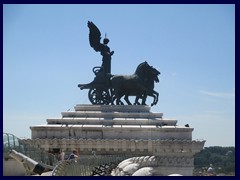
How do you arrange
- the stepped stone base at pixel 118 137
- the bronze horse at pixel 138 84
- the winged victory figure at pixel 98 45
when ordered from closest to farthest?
1. the stepped stone base at pixel 118 137
2. the bronze horse at pixel 138 84
3. the winged victory figure at pixel 98 45

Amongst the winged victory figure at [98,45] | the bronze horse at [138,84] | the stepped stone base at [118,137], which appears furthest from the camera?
the winged victory figure at [98,45]

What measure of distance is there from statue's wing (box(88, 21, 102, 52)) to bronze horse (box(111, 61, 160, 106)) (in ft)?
9.05

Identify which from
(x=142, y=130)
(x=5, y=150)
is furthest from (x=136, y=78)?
(x=5, y=150)

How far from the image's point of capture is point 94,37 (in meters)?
31.8

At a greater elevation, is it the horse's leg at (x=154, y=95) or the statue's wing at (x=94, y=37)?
the statue's wing at (x=94, y=37)

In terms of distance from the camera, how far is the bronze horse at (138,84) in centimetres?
3003

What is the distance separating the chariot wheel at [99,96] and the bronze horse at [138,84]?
0.64 m

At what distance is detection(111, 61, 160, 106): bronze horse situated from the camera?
30.0 meters

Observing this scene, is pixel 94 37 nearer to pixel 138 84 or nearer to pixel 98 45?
pixel 98 45

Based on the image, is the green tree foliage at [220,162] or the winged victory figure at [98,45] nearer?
the green tree foliage at [220,162]

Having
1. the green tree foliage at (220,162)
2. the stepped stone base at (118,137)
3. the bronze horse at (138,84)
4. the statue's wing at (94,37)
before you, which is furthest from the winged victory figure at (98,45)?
the green tree foliage at (220,162)

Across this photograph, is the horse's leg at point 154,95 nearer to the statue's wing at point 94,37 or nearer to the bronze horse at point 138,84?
the bronze horse at point 138,84

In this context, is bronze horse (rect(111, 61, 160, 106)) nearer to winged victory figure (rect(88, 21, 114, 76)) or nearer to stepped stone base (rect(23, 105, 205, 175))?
winged victory figure (rect(88, 21, 114, 76))
